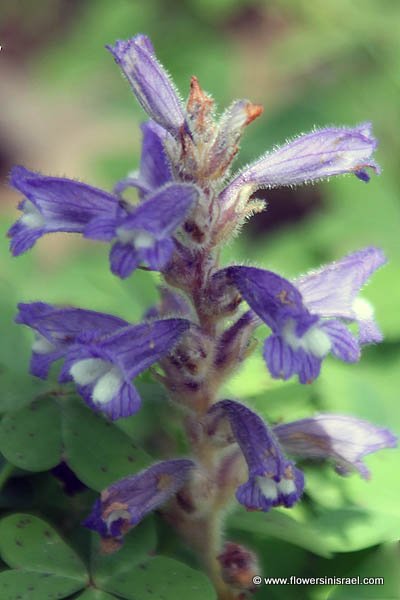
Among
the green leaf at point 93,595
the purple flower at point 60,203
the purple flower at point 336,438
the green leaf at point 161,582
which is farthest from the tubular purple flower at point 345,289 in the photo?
the green leaf at point 93,595

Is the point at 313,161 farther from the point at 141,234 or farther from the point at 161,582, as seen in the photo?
the point at 161,582

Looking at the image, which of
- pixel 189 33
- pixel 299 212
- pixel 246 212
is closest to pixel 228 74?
pixel 189 33

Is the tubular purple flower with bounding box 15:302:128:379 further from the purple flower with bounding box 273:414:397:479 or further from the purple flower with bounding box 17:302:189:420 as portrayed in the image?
the purple flower with bounding box 273:414:397:479

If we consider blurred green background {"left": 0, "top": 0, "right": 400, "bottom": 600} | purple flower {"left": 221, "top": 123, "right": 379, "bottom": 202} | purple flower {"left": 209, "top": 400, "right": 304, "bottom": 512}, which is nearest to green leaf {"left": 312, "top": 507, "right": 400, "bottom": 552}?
blurred green background {"left": 0, "top": 0, "right": 400, "bottom": 600}

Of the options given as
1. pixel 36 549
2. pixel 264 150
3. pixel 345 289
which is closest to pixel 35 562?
pixel 36 549

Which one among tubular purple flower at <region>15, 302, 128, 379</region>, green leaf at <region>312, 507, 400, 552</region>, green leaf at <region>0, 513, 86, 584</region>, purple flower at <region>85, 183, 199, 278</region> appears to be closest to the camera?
purple flower at <region>85, 183, 199, 278</region>

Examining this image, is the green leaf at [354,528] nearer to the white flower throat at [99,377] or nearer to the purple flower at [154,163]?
the white flower throat at [99,377]
